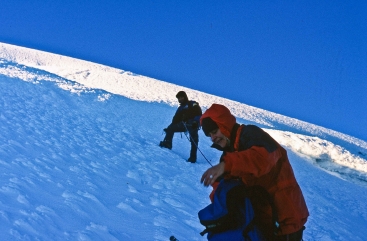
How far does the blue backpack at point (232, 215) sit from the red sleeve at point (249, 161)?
136mm

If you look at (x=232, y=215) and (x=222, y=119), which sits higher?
(x=222, y=119)

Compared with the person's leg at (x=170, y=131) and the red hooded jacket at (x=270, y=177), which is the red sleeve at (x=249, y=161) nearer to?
the red hooded jacket at (x=270, y=177)

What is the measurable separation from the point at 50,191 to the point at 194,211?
1971 mm

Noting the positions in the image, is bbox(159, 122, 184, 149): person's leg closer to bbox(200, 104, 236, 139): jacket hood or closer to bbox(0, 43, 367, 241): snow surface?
bbox(0, 43, 367, 241): snow surface

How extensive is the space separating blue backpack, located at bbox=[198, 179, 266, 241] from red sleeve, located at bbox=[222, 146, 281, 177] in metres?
0.14

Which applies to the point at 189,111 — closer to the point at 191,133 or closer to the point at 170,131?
the point at 191,133

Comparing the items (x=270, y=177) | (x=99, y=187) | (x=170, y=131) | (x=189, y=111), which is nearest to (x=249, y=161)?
→ (x=270, y=177)

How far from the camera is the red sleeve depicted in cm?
145

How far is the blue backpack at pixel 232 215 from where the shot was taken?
4.94 feet

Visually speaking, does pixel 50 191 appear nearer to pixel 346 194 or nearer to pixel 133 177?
pixel 133 177

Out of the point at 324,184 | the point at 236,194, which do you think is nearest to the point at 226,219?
the point at 236,194

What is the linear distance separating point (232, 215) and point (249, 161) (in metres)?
0.33

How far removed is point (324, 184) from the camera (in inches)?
359

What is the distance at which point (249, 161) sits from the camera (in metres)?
1.46
